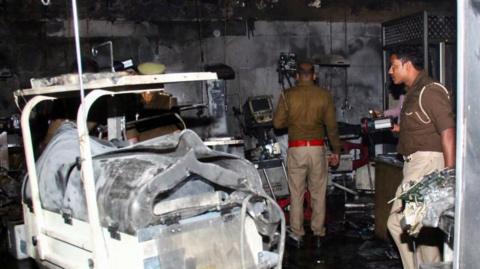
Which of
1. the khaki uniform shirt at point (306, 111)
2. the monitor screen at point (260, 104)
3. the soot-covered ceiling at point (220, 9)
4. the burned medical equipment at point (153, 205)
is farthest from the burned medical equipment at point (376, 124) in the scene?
the soot-covered ceiling at point (220, 9)

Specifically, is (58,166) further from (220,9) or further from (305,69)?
(220,9)

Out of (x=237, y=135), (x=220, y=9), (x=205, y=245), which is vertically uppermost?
(x=220, y=9)

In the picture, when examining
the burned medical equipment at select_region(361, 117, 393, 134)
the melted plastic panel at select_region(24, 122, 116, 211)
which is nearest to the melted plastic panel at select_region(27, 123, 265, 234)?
the melted plastic panel at select_region(24, 122, 116, 211)

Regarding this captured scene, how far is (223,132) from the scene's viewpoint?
7484 millimetres

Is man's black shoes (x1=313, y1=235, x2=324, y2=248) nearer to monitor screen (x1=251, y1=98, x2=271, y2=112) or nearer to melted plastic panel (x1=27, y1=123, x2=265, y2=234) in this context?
monitor screen (x1=251, y1=98, x2=271, y2=112)

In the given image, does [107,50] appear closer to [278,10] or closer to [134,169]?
[134,169]

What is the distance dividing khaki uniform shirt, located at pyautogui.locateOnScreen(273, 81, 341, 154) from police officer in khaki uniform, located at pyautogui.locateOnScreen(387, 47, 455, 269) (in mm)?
1460

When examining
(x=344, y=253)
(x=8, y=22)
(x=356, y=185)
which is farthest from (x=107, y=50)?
(x=356, y=185)

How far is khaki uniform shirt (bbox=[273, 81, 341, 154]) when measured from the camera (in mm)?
5492

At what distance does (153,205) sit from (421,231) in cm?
233

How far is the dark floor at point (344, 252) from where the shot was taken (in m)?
4.87

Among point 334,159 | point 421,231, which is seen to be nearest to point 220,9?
point 334,159

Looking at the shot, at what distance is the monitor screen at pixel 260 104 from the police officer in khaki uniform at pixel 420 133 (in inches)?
112

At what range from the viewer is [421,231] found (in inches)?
150
